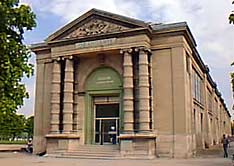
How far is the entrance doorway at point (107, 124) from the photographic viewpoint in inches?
1097

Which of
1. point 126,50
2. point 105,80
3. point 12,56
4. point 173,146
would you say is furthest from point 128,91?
point 12,56

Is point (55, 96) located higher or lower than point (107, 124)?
higher

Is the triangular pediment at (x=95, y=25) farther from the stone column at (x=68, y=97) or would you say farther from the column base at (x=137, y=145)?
the column base at (x=137, y=145)

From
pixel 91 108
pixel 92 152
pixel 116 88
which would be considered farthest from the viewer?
pixel 91 108

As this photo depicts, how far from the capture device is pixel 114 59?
28.0 meters

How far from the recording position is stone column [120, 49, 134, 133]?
24.9 m

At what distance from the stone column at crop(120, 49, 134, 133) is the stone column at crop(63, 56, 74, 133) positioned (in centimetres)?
483

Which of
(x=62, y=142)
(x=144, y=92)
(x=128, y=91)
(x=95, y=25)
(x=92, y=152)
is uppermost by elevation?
(x=95, y=25)

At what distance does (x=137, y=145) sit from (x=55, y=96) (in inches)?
325

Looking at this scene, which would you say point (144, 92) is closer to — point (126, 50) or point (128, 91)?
point (128, 91)

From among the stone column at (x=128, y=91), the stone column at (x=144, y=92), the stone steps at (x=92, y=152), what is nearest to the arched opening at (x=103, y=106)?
the stone steps at (x=92, y=152)

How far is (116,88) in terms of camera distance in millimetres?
27625

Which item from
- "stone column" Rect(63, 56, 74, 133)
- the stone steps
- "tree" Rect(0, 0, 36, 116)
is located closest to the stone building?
"stone column" Rect(63, 56, 74, 133)

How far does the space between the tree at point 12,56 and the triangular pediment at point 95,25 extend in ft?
49.9
